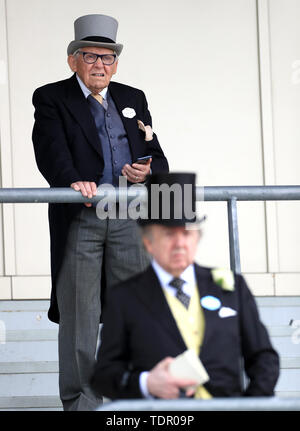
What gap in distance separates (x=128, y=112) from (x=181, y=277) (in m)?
1.39

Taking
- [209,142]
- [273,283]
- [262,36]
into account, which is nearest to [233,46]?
[262,36]

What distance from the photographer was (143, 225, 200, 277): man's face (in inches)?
95.8

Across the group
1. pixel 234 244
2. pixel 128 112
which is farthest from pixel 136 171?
pixel 234 244

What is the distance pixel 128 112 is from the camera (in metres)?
3.72

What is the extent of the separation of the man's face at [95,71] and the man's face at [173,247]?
1.29m

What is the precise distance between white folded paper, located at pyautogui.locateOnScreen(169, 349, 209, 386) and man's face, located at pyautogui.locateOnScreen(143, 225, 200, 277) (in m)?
0.24

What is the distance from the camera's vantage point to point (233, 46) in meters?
6.79

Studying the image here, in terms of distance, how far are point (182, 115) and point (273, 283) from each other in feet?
4.29

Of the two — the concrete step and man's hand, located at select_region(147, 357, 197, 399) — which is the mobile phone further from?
the concrete step

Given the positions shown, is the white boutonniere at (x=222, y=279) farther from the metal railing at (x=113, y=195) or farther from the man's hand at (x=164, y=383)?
the metal railing at (x=113, y=195)

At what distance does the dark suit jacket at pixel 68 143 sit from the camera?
3547 mm

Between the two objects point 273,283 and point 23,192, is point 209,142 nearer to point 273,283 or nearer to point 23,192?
point 273,283

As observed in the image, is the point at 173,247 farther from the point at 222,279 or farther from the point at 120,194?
the point at 120,194
